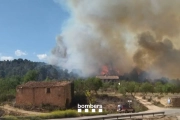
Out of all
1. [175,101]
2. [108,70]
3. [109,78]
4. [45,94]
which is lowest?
[175,101]

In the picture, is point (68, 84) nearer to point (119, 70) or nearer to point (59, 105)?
point (59, 105)

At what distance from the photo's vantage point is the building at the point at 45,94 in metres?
44.3

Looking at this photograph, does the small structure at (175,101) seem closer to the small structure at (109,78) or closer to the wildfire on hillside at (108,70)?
the small structure at (109,78)

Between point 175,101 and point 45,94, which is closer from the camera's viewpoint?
point 45,94

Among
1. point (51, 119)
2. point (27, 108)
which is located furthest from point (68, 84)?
point (51, 119)

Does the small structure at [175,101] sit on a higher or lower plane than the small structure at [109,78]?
lower

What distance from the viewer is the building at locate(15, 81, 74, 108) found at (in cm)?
Answer: 4434

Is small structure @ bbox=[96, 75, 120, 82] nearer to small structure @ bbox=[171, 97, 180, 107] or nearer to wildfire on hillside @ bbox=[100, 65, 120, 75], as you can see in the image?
wildfire on hillside @ bbox=[100, 65, 120, 75]

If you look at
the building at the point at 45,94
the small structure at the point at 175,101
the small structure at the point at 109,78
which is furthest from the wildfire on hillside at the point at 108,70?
the building at the point at 45,94

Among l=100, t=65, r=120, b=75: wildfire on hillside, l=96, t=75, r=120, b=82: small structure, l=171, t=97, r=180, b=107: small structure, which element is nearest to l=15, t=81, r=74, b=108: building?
l=171, t=97, r=180, b=107: small structure

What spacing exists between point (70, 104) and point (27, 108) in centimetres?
700

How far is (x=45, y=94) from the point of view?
→ 4550 centimetres

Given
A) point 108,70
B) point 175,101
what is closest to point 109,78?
point 108,70

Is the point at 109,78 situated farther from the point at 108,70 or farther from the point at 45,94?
the point at 45,94
